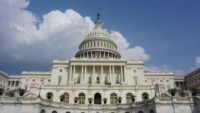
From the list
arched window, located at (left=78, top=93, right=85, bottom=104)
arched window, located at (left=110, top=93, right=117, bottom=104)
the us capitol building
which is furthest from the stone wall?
arched window, located at (left=78, top=93, right=85, bottom=104)

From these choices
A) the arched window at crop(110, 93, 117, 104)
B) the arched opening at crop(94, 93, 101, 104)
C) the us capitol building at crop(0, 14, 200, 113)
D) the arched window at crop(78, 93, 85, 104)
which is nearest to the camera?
the us capitol building at crop(0, 14, 200, 113)

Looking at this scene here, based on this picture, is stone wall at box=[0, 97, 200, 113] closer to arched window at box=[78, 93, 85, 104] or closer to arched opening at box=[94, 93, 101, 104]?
arched window at box=[78, 93, 85, 104]

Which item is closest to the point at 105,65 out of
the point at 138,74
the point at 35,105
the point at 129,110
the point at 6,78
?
the point at 138,74

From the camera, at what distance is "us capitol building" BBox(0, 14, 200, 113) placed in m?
32.8

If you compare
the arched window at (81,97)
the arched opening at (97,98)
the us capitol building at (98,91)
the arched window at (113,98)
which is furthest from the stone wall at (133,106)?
the arched opening at (97,98)

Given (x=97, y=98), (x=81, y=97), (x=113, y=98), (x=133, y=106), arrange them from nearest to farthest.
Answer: (x=133, y=106) → (x=113, y=98) → (x=81, y=97) → (x=97, y=98)

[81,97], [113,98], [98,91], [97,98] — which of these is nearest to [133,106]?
[113,98]

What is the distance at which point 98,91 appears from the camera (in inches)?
1955

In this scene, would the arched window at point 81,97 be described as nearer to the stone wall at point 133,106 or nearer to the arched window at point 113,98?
the arched window at point 113,98

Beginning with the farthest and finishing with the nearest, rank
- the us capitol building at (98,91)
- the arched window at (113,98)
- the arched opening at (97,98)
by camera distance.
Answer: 1. the arched opening at (97,98)
2. the arched window at (113,98)
3. the us capitol building at (98,91)

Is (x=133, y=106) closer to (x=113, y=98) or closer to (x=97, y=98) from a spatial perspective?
(x=113, y=98)

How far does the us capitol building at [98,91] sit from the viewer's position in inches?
1293

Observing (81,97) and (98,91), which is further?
(98,91)

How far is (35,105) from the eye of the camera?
33250mm
